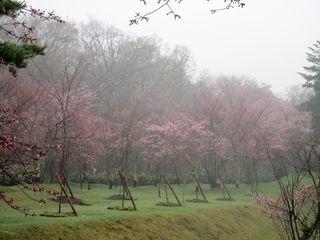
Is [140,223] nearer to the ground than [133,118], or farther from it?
nearer to the ground

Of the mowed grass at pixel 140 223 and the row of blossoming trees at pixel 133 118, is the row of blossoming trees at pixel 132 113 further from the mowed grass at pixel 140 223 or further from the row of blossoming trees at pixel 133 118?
the mowed grass at pixel 140 223

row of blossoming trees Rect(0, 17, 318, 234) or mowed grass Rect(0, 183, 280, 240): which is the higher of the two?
row of blossoming trees Rect(0, 17, 318, 234)

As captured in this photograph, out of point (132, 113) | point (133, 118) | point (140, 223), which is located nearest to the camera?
point (140, 223)

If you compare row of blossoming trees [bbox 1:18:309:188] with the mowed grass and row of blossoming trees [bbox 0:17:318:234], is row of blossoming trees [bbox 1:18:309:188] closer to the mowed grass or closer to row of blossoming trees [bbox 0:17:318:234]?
row of blossoming trees [bbox 0:17:318:234]

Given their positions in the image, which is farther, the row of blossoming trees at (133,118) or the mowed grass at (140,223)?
the row of blossoming trees at (133,118)

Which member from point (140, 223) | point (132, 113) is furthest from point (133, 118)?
point (140, 223)

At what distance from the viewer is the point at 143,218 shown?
15617mm

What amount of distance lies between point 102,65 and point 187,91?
1270 centimetres

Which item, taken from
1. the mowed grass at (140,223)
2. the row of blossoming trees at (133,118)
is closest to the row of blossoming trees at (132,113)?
the row of blossoming trees at (133,118)

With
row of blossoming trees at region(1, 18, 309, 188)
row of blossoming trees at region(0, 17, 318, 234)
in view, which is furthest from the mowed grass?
row of blossoming trees at region(0, 17, 318, 234)

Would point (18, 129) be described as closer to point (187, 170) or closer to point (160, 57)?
point (187, 170)

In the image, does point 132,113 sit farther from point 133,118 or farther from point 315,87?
point 315,87

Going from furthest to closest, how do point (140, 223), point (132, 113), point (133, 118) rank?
point (133, 118), point (132, 113), point (140, 223)

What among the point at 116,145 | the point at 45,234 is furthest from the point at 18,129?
the point at 45,234
